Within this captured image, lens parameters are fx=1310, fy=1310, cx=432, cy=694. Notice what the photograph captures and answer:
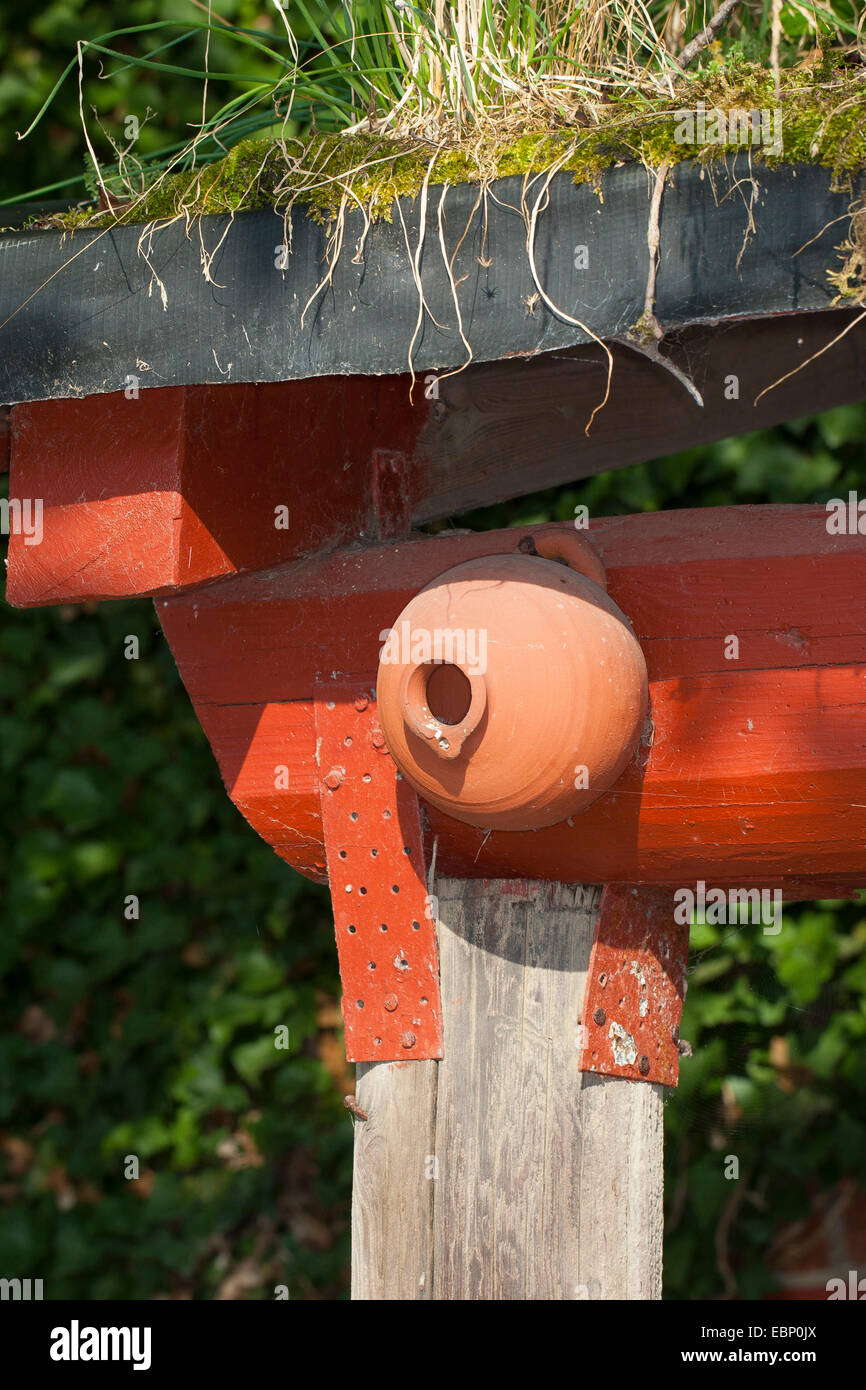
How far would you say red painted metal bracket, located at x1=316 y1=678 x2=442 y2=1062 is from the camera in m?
1.73

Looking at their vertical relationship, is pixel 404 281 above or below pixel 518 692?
above

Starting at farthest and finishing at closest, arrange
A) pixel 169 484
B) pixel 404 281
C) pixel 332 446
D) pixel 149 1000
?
pixel 149 1000 → pixel 332 446 → pixel 169 484 → pixel 404 281

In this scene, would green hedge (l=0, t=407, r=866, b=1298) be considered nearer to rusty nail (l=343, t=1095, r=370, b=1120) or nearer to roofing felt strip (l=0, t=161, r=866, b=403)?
rusty nail (l=343, t=1095, r=370, b=1120)

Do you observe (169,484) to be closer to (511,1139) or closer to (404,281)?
(404,281)

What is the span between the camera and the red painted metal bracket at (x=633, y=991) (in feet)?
5.49

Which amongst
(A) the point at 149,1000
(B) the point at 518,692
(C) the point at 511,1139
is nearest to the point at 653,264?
(B) the point at 518,692

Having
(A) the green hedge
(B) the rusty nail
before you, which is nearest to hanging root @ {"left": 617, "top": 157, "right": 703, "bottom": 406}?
(B) the rusty nail

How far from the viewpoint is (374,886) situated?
68.9 inches

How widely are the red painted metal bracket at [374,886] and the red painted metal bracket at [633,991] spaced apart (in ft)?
0.69

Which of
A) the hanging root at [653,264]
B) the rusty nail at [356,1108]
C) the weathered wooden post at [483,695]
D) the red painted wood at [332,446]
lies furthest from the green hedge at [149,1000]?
the hanging root at [653,264]

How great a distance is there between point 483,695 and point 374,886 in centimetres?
41

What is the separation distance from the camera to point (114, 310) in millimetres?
1534
